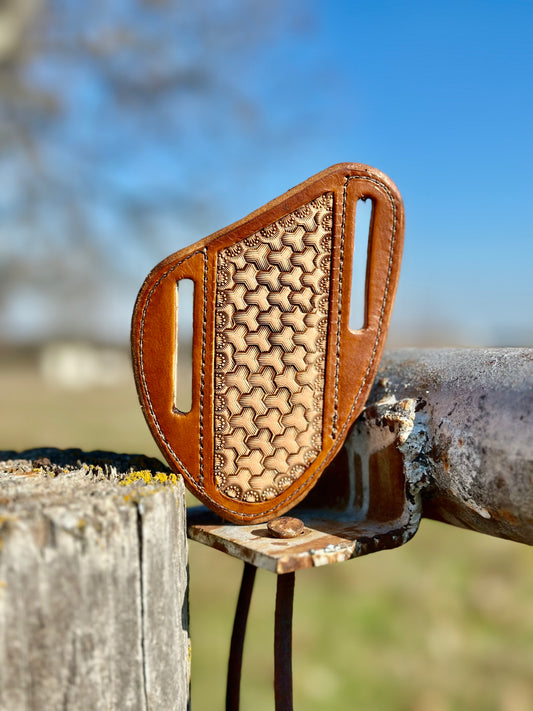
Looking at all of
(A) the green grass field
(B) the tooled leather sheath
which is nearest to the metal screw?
(B) the tooled leather sheath

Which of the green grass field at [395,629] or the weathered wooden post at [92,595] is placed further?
the green grass field at [395,629]

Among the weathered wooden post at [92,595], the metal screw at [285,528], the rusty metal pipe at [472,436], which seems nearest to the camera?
the weathered wooden post at [92,595]

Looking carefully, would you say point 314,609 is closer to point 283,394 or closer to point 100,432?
point 283,394

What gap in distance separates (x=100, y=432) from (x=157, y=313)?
6239mm

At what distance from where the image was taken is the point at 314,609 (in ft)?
12.0

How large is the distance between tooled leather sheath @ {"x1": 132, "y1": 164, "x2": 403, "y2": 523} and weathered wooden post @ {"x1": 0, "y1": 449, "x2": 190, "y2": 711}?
0.52 ft

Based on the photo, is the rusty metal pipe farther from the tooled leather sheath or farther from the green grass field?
the green grass field

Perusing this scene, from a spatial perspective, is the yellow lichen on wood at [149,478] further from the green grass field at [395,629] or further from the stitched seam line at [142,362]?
the green grass field at [395,629]

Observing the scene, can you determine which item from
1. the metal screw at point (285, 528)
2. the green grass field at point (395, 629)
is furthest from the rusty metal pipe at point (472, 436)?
the green grass field at point (395, 629)

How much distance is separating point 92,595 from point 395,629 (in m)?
2.84

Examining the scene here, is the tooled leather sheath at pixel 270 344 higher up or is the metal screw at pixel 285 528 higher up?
the tooled leather sheath at pixel 270 344

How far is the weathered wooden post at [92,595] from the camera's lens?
97 cm

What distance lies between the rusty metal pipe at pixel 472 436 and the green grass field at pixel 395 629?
1.98m

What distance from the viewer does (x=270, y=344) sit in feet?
4.27
